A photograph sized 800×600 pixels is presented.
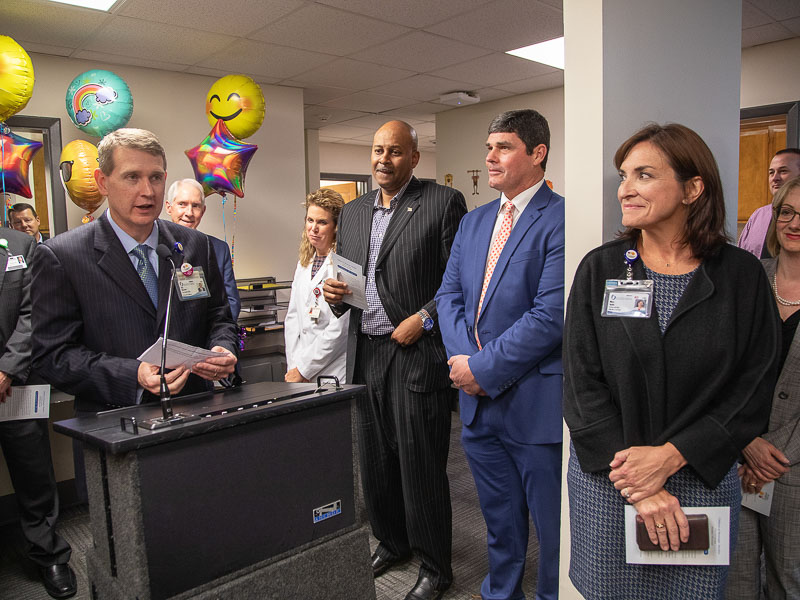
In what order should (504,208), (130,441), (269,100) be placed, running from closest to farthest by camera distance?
(130,441) < (504,208) < (269,100)

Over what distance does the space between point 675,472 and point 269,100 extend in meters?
4.94

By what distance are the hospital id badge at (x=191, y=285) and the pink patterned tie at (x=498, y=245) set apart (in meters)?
0.86

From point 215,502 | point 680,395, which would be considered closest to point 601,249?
point 680,395

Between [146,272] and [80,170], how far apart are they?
100 inches

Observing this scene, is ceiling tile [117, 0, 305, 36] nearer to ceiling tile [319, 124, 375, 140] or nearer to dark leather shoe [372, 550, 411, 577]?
dark leather shoe [372, 550, 411, 577]

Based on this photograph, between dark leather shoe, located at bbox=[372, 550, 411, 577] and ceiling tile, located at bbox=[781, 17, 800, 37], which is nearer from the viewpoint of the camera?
dark leather shoe, located at bbox=[372, 550, 411, 577]

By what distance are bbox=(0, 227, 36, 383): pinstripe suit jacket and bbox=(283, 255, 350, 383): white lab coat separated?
3.61 ft

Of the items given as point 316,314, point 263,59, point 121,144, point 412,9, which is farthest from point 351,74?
point 121,144

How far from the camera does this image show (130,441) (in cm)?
110

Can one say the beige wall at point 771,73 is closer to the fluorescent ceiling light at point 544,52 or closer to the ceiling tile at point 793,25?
the ceiling tile at point 793,25

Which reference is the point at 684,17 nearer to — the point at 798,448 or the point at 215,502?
the point at 798,448

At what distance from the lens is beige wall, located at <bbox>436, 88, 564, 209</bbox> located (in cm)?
595

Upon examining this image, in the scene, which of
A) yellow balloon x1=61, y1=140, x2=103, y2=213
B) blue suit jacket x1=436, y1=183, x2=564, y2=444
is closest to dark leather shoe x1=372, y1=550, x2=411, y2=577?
blue suit jacket x1=436, y1=183, x2=564, y2=444

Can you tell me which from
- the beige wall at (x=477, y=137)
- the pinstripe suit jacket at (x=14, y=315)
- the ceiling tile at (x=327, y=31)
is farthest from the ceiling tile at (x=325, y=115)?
the pinstripe suit jacket at (x=14, y=315)
